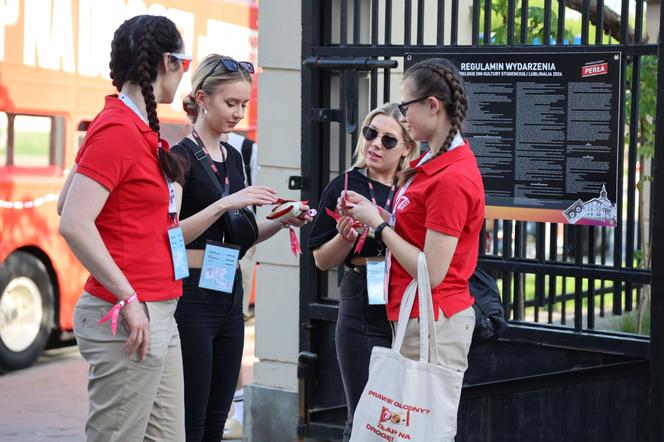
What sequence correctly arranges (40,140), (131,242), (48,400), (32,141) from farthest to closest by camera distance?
(40,140), (32,141), (48,400), (131,242)

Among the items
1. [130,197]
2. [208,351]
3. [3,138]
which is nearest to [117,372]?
[130,197]

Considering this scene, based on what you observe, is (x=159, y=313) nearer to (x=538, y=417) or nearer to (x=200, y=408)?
(x=200, y=408)

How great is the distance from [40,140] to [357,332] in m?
5.89

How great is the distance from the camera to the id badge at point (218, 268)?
4512 millimetres

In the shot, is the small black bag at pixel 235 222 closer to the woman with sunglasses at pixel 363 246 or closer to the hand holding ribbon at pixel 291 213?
the hand holding ribbon at pixel 291 213

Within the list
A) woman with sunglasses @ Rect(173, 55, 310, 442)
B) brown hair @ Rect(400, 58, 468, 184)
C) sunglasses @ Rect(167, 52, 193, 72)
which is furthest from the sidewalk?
sunglasses @ Rect(167, 52, 193, 72)

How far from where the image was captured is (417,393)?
3.81 meters

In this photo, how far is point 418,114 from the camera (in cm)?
403

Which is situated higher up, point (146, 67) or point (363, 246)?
point (146, 67)

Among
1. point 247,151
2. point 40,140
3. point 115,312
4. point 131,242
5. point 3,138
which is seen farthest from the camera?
point 40,140

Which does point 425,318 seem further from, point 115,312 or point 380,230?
point 115,312

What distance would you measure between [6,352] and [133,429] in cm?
619

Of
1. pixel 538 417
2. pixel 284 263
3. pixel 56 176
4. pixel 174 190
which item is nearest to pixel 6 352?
pixel 56 176

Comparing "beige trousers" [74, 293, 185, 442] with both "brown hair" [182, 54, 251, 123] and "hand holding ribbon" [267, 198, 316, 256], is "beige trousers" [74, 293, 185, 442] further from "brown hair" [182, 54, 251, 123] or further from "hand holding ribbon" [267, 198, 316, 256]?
"brown hair" [182, 54, 251, 123]
